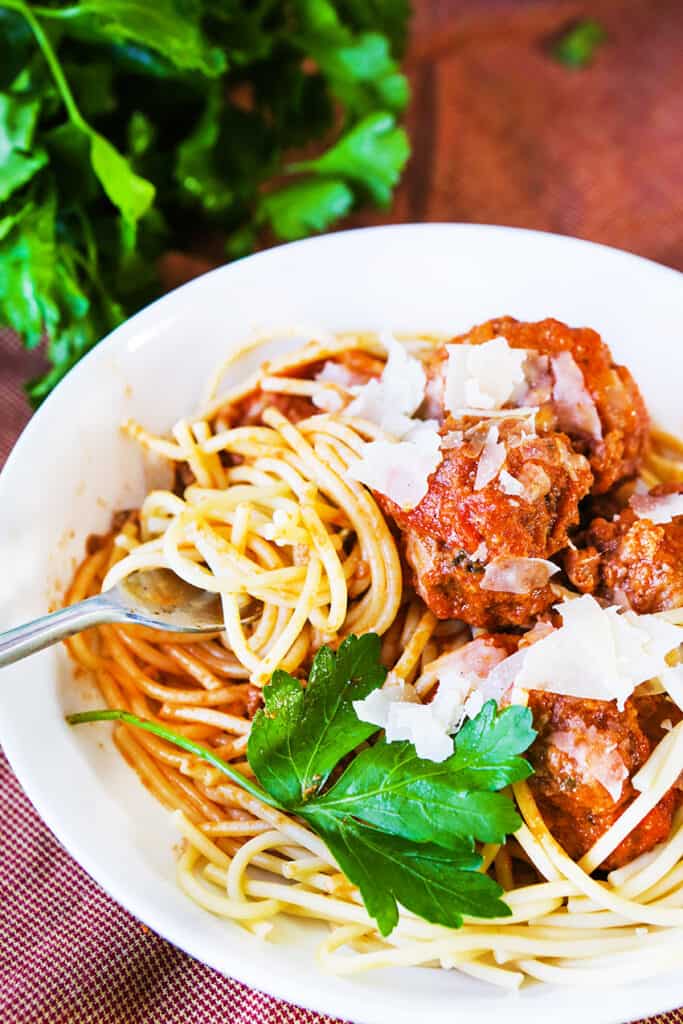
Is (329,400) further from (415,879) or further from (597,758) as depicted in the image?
(415,879)

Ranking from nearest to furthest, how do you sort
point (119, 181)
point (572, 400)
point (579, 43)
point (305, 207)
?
1. point (572, 400)
2. point (119, 181)
3. point (305, 207)
4. point (579, 43)

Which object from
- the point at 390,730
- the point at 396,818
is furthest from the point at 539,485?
the point at 396,818

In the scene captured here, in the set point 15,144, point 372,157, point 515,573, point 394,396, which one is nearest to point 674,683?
point 515,573

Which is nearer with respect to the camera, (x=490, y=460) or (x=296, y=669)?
(x=490, y=460)

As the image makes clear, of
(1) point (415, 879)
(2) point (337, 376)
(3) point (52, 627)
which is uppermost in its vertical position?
(3) point (52, 627)

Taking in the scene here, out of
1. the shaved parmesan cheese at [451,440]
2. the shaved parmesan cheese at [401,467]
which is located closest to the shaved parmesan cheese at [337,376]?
the shaved parmesan cheese at [401,467]
